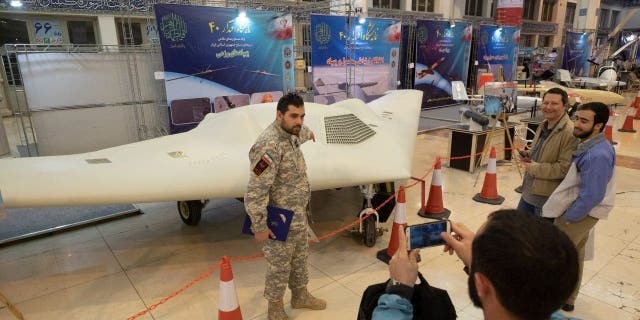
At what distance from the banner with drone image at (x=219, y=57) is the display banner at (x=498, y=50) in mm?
12625

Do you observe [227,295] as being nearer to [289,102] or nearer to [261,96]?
[289,102]

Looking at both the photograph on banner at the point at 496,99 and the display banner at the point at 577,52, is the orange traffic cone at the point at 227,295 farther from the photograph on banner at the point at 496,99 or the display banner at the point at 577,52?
the display banner at the point at 577,52

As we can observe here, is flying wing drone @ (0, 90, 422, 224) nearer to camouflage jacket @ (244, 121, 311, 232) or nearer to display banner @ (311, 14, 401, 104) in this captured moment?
camouflage jacket @ (244, 121, 311, 232)

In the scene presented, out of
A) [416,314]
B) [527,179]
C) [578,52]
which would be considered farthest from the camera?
[578,52]

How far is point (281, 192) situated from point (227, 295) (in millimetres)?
983

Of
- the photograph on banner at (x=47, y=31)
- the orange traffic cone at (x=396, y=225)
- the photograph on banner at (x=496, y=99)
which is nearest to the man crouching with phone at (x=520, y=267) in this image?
the orange traffic cone at (x=396, y=225)

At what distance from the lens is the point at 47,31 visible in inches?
612

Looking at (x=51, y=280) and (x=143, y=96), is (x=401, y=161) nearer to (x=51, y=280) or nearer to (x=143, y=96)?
(x=51, y=280)

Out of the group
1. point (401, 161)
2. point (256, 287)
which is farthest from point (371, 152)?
point (256, 287)

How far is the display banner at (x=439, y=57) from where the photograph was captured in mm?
16953

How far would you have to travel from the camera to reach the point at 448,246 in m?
1.76

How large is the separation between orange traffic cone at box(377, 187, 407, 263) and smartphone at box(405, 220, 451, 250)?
2.87 meters

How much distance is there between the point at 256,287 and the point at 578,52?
30513mm

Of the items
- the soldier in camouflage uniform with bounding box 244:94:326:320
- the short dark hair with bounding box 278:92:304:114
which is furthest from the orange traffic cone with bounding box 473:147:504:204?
the short dark hair with bounding box 278:92:304:114
